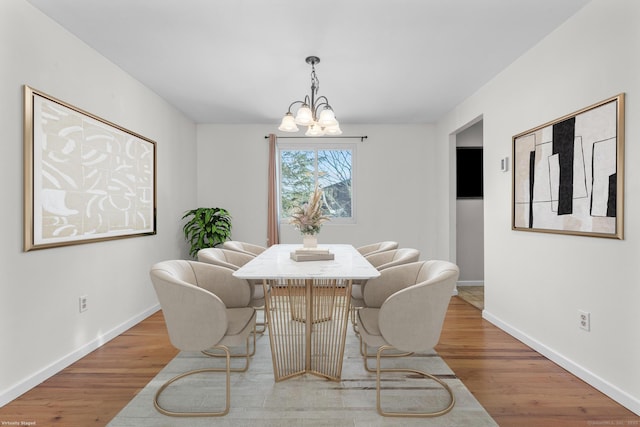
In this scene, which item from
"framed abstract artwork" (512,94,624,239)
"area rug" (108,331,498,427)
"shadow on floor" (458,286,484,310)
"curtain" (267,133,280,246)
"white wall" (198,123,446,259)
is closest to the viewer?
"area rug" (108,331,498,427)

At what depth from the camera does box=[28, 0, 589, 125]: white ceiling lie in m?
2.27

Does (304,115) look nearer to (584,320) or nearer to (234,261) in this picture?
(234,261)

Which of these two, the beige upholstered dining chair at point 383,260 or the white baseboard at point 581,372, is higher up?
the beige upholstered dining chair at point 383,260

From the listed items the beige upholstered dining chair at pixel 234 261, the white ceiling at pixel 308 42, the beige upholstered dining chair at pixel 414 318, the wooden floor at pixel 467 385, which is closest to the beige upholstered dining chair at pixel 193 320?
the wooden floor at pixel 467 385

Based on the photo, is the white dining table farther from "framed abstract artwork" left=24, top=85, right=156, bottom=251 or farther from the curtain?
the curtain

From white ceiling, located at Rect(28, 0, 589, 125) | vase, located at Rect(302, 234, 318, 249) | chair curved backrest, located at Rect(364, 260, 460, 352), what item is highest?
white ceiling, located at Rect(28, 0, 589, 125)

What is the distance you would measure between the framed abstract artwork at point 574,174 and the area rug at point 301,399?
1.38 metres

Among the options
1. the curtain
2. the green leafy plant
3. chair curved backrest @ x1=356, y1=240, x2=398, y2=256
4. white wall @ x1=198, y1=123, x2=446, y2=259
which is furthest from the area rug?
white wall @ x1=198, y1=123, x2=446, y2=259

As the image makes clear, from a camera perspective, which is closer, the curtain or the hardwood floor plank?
the hardwood floor plank

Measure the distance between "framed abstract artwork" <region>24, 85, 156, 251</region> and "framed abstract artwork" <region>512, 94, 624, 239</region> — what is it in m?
3.59

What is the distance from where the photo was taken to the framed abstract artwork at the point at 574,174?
2.08 m

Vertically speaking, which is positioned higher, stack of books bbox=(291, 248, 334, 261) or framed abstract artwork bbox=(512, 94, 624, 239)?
framed abstract artwork bbox=(512, 94, 624, 239)

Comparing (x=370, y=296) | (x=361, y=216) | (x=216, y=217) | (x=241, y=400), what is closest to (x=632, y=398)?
(x=370, y=296)

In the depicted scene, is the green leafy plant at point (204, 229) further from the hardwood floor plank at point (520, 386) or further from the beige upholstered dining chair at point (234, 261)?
the hardwood floor plank at point (520, 386)
